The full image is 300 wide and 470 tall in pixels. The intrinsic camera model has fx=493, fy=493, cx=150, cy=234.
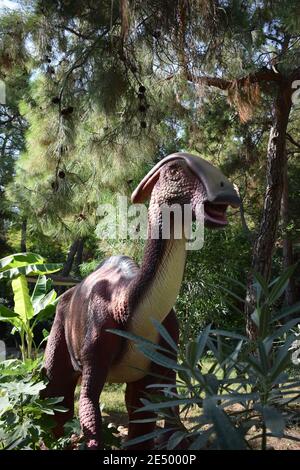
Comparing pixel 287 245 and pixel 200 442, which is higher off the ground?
pixel 287 245

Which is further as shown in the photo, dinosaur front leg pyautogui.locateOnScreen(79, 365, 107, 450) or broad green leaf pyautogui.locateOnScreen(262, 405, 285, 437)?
dinosaur front leg pyautogui.locateOnScreen(79, 365, 107, 450)

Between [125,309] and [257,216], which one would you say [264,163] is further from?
[125,309]

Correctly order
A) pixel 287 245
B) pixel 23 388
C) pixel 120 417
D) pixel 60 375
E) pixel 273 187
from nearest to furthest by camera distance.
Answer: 1. pixel 23 388
2. pixel 60 375
3. pixel 120 417
4. pixel 273 187
5. pixel 287 245

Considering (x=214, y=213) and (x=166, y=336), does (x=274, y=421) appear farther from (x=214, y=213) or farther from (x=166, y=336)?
(x=214, y=213)

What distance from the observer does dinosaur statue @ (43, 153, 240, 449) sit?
1759 millimetres

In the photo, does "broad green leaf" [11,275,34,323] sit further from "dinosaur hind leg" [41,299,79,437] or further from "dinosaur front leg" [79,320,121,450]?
"dinosaur front leg" [79,320,121,450]

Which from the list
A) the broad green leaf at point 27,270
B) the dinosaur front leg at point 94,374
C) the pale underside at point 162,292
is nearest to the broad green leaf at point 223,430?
the pale underside at point 162,292

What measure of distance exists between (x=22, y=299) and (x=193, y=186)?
184cm

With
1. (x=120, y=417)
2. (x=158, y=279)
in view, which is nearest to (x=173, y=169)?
(x=158, y=279)

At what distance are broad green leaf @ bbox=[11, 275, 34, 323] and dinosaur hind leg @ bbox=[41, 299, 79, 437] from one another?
0.91 m

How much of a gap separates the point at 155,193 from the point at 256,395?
93cm

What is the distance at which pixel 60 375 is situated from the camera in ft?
7.55

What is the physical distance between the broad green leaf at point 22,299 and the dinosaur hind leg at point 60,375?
2.97 ft

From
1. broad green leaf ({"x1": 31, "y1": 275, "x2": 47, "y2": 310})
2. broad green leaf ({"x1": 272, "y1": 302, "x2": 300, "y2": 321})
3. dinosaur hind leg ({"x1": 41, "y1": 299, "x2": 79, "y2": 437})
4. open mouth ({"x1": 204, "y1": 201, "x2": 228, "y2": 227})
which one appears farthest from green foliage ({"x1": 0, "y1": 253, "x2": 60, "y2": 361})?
broad green leaf ({"x1": 272, "y1": 302, "x2": 300, "y2": 321})
